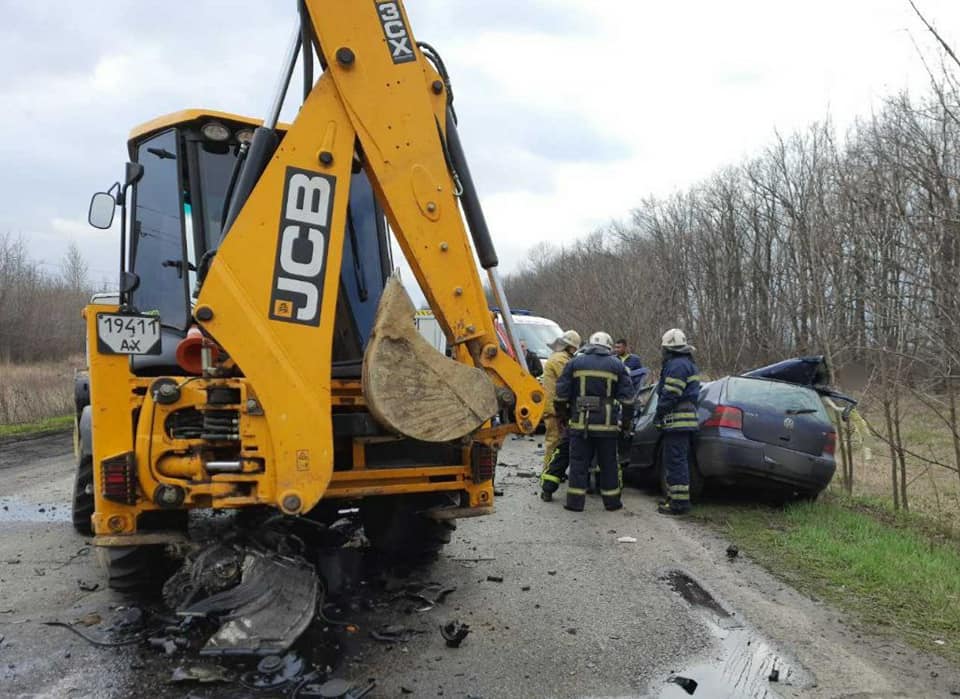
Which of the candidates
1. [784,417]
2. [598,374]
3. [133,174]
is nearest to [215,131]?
[133,174]

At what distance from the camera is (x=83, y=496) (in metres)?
5.88

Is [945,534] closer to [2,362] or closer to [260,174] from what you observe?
[260,174]

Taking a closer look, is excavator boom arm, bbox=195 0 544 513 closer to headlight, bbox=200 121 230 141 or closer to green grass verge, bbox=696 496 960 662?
headlight, bbox=200 121 230 141

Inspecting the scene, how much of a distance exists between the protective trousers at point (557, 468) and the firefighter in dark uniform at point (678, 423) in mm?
1089

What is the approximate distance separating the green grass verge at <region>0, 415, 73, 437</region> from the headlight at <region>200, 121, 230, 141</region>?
39.2ft

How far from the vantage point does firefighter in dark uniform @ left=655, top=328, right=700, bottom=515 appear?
7.25 meters

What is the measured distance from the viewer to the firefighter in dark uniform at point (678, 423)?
7.25 metres

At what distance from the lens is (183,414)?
12.8 feet

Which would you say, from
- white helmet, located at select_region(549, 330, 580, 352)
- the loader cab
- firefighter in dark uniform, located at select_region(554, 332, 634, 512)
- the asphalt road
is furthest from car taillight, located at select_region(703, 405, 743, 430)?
the loader cab

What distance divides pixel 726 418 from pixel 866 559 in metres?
2.17

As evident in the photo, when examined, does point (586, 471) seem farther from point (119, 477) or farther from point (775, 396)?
point (119, 477)

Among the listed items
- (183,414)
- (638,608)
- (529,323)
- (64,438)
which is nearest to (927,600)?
(638,608)

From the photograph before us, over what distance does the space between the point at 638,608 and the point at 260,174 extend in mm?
3358

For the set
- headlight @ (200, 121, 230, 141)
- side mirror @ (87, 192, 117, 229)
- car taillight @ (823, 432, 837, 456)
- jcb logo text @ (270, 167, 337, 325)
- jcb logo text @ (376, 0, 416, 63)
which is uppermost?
jcb logo text @ (376, 0, 416, 63)
